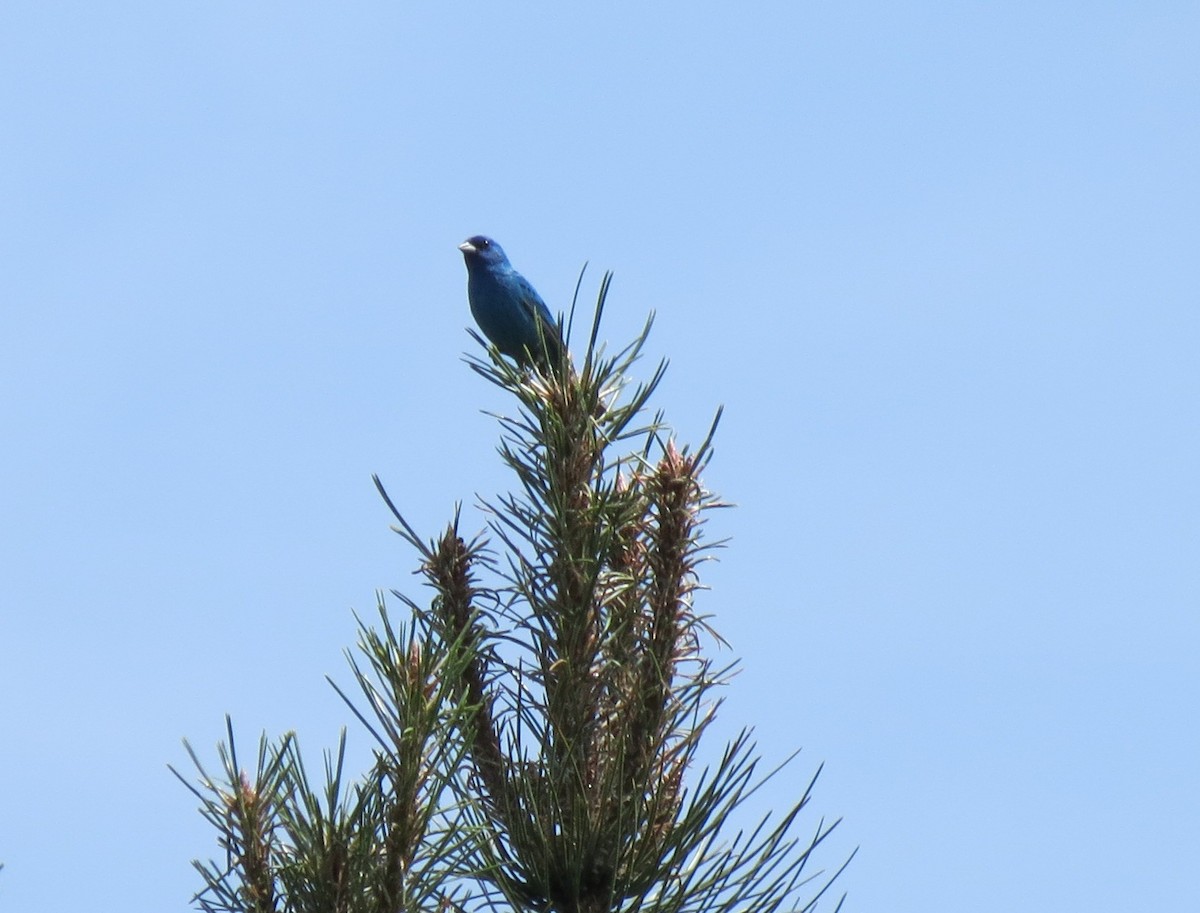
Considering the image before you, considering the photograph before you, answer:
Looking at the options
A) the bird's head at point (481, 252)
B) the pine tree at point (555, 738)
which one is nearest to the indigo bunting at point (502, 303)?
the bird's head at point (481, 252)

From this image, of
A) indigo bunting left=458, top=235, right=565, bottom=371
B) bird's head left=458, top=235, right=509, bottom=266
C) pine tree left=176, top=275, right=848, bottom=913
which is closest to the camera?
pine tree left=176, top=275, right=848, bottom=913

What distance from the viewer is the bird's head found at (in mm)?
12398

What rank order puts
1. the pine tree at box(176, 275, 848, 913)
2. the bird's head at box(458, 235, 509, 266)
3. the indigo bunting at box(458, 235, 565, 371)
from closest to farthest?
the pine tree at box(176, 275, 848, 913) → the indigo bunting at box(458, 235, 565, 371) → the bird's head at box(458, 235, 509, 266)

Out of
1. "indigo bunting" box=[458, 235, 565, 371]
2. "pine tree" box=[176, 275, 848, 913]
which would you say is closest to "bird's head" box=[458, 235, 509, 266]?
"indigo bunting" box=[458, 235, 565, 371]

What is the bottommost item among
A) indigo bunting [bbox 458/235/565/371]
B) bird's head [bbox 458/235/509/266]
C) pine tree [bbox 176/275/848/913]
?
pine tree [bbox 176/275/848/913]

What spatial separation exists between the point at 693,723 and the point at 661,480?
0.56 m

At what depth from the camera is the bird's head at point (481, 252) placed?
12.4 m

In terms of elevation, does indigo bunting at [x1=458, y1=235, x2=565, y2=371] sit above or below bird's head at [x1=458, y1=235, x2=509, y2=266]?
below

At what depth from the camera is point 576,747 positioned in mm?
3121

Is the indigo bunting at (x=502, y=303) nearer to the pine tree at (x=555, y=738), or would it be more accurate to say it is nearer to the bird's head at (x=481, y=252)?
the bird's head at (x=481, y=252)

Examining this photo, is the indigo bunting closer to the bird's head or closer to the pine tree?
the bird's head

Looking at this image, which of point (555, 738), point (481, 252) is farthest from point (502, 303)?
point (555, 738)

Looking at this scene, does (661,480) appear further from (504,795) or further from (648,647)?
(504,795)

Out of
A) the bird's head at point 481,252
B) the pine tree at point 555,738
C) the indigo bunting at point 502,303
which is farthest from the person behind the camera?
the bird's head at point 481,252
